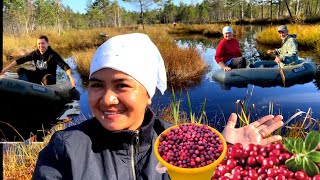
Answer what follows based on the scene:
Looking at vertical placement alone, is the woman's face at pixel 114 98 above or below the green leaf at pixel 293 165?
above

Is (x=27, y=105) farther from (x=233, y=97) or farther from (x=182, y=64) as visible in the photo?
(x=233, y=97)

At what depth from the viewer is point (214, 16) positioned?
49.7 metres

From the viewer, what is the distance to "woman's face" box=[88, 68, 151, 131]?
91 cm

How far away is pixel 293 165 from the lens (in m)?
0.90

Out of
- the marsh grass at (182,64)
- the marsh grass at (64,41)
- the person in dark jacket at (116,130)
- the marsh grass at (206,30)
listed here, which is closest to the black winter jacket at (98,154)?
the person in dark jacket at (116,130)

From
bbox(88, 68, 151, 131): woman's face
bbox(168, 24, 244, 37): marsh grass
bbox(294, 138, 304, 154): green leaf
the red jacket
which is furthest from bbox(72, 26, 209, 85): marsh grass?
bbox(168, 24, 244, 37): marsh grass

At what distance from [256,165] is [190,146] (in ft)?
0.98

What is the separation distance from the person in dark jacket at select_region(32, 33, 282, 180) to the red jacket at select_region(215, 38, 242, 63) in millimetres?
6086

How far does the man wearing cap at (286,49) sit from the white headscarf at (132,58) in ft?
20.4

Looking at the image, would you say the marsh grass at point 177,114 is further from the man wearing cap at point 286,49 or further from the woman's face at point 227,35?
the man wearing cap at point 286,49

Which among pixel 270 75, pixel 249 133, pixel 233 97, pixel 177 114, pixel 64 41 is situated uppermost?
pixel 249 133

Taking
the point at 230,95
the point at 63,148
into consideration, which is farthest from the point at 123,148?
the point at 230,95

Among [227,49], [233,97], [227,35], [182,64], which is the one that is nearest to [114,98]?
[227,35]

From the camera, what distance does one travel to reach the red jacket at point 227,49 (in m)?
7.01
